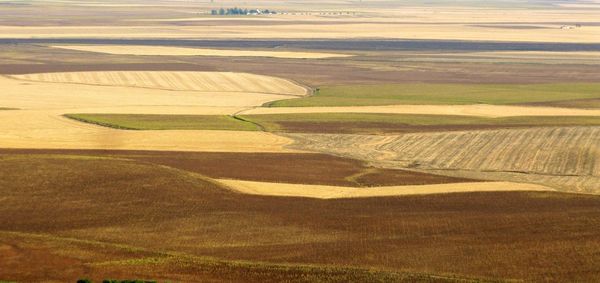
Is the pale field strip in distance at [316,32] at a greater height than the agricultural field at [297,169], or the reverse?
the agricultural field at [297,169]

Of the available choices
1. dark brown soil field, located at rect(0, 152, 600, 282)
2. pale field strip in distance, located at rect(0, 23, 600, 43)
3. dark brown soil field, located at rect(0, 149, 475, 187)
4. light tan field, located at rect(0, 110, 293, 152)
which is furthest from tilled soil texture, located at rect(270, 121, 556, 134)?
pale field strip in distance, located at rect(0, 23, 600, 43)

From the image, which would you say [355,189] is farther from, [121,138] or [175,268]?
[121,138]

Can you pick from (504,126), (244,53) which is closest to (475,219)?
(504,126)

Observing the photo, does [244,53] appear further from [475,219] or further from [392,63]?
[475,219]

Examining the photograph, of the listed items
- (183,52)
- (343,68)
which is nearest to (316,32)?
(183,52)

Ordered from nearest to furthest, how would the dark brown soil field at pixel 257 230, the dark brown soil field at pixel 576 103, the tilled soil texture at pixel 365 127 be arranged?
the dark brown soil field at pixel 257 230 → the tilled soil texture at pixel 365 127 → the dark brown soil field at pixel 576 103

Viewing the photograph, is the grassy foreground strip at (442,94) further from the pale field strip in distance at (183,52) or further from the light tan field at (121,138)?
the pale field strip in distance at (183,52)

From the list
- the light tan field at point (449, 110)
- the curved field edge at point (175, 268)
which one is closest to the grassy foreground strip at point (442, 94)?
the light tan field at point (449, 110)
